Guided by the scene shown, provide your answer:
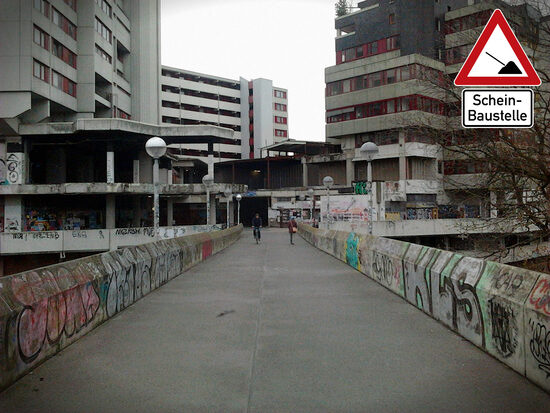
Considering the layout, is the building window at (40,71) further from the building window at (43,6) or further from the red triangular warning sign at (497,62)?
the red triangular warning sign at (497,62)

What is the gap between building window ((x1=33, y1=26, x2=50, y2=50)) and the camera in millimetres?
38294

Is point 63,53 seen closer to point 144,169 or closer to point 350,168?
point 144,169

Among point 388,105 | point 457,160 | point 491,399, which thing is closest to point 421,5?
point 388,105

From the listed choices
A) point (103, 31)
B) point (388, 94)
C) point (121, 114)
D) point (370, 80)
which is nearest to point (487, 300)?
point (388, 94)

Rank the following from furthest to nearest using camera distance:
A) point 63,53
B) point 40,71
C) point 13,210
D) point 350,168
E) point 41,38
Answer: point 350,168, point 63,53, point 13,210, point 41,38, point 40,71

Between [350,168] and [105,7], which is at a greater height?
[105,7]

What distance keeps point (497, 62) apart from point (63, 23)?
1831 inches

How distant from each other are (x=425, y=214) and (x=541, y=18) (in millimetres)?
43291

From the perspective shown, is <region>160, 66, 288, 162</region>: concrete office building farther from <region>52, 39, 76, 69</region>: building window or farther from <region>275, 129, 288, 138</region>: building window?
<region>52, 39, 76, 69</region>: building window

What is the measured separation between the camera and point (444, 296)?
7.30 m

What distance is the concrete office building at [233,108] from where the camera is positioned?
8506cm

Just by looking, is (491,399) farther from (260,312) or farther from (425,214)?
(425,214)

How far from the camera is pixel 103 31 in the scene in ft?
164

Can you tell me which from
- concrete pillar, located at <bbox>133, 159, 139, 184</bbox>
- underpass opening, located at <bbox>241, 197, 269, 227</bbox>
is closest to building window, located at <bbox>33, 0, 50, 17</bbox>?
concrete pillar, located at <bbox>133, 159, 139, 184</bbox>
